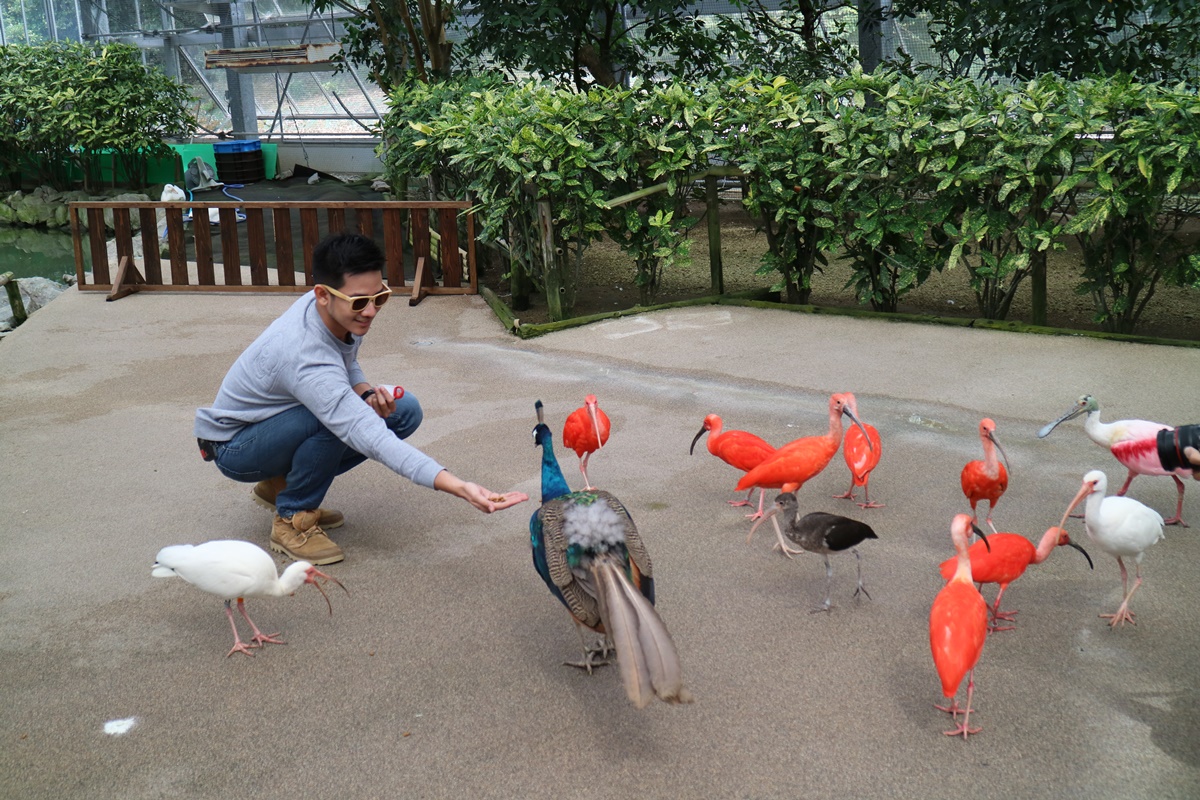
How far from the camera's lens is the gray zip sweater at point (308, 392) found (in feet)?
11.6

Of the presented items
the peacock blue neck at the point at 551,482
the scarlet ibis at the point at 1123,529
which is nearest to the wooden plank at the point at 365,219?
the peacock blue neck at the point at 551,482

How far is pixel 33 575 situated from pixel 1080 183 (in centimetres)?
578

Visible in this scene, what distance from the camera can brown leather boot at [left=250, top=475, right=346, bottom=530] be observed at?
173 inches

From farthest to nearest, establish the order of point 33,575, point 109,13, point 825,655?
point 109,13
point 33,575
point 825,655

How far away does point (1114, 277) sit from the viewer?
21.8ft

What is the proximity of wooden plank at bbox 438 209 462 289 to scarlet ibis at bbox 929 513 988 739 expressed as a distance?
633cm

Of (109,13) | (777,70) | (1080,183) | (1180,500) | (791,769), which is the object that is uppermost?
(109,13)

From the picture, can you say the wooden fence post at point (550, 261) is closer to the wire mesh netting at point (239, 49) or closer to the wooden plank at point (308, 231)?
the wooden plank at point (308, 231)

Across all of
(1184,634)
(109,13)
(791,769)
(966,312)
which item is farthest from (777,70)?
(109,13)

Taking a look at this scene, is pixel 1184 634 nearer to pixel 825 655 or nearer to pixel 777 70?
pixel 825 655

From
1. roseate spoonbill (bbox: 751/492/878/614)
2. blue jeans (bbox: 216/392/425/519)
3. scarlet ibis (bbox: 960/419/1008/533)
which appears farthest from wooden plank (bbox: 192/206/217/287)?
scarlet ibis (bbox: 960/419/1008/533)

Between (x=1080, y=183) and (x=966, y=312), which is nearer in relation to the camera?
(x=1080, y=183)

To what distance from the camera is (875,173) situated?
22.7 ft

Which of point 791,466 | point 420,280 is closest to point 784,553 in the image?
point 791,466
